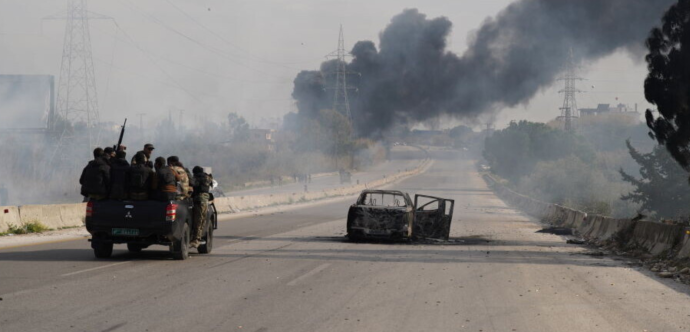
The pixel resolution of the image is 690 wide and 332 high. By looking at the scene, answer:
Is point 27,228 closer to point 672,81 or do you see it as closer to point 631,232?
A: point 631,232

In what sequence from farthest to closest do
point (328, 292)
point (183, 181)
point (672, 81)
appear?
point (672, 81)
point (183, 181)
point (328, 292)

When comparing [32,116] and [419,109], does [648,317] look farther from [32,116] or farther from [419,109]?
[419,109]

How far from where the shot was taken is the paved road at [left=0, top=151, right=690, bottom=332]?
9.00 meters

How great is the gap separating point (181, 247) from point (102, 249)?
144 cm

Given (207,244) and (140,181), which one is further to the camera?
(207,244)

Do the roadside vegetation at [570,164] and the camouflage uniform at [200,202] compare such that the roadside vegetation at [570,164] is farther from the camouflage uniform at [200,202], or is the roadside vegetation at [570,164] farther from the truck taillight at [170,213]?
the truck taillight at [170,213]

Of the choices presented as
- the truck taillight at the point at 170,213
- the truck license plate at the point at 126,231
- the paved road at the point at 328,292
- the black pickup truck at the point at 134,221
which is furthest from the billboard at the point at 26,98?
the truck taillight at the point at 170,213

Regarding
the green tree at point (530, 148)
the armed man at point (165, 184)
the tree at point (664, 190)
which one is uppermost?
the green tree at point (530, 148)

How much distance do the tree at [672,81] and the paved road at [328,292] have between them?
15067 millimetres

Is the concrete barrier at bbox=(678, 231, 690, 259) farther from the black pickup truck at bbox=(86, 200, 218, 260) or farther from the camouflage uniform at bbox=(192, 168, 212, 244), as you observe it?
the black pickup truck at bbox=(86, 200, 218, 260)

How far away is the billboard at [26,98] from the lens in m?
69.4

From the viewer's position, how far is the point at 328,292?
1152cm

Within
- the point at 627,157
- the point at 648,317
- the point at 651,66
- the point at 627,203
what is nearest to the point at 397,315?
the point at 648,317

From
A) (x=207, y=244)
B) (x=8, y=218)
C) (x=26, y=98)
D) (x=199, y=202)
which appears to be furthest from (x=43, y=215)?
(x=26, y=98)
